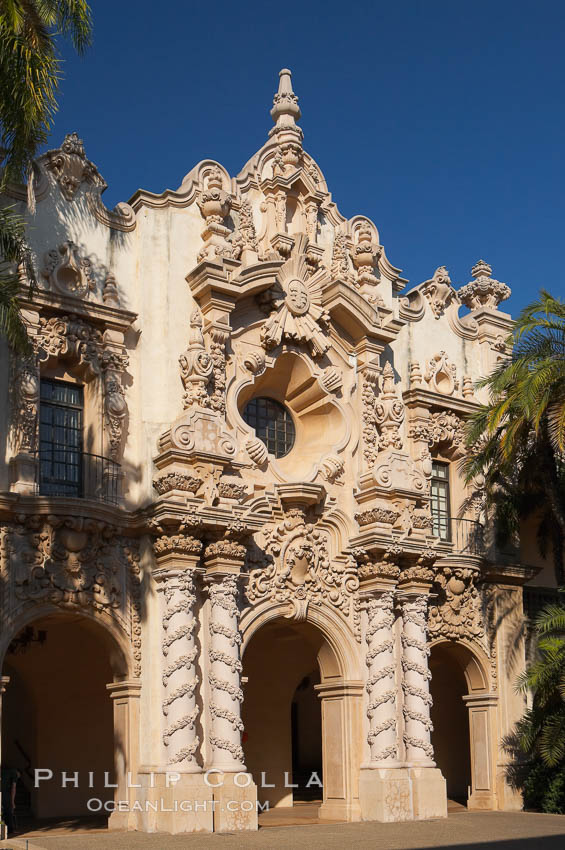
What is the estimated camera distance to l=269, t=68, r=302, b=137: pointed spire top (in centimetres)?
2514

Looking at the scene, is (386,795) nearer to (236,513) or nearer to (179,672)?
(179,672)

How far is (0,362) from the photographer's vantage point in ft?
66.0

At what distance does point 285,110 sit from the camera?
2539 centimetres

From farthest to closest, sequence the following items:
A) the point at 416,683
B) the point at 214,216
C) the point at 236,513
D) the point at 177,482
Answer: the point at 416,683 → the point at 214,216 → the point at 236,513 → the point at 177,482

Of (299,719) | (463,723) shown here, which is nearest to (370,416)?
(463,723)

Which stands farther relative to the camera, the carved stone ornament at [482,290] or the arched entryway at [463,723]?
the carved stone ornament at [482,290]

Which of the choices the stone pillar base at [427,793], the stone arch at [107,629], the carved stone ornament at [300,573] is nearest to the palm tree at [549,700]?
the stone pillar base at [427,793]

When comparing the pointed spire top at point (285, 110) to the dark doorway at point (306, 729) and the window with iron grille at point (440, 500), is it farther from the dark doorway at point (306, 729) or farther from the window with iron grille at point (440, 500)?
the dark doorway at point (306, 729)

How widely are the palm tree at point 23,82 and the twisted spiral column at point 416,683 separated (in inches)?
412

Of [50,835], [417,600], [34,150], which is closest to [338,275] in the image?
[417,600]

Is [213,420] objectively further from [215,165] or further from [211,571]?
[215,165]

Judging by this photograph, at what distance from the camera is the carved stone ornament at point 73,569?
63.0ft

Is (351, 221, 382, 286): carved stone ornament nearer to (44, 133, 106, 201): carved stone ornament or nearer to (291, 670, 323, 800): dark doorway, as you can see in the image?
(44, 133, 106, 201): carved stone ornament

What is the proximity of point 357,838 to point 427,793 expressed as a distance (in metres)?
3.88
